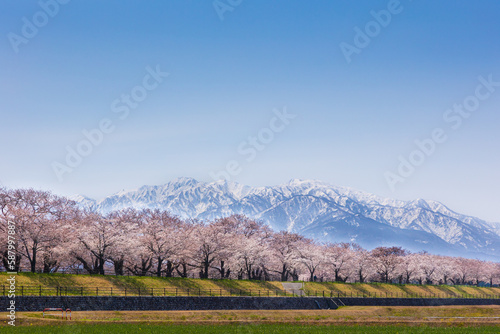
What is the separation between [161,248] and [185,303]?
22.4 metres

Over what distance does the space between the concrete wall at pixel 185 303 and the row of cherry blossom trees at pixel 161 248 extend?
14.7m

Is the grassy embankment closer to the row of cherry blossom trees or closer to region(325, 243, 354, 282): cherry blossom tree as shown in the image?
the row of cherry blossom trees

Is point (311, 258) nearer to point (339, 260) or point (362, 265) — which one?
point (339, 260)

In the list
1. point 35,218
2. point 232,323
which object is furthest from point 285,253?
point 232,323

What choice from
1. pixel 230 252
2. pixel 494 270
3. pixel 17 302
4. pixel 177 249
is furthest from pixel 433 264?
pixel 17 302

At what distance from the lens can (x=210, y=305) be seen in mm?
60438

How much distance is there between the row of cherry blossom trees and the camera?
6544 cm

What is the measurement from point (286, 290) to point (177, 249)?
2062 cm

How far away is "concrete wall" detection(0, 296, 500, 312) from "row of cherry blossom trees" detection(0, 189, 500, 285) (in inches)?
578

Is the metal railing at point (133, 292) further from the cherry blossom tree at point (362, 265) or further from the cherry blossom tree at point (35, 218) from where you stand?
the cherry blossom tree at point (362, 265)

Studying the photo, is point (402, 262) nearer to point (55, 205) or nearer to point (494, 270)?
point (494, 270)

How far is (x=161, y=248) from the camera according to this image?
260 feet

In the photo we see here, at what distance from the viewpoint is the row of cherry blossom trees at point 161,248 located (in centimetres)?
6544

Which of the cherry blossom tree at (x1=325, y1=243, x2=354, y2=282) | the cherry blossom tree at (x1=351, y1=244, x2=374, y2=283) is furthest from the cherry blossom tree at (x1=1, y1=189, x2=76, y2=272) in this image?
the cherry blossom tree at (x1=351, y1=244, x2=374, y2=283)
